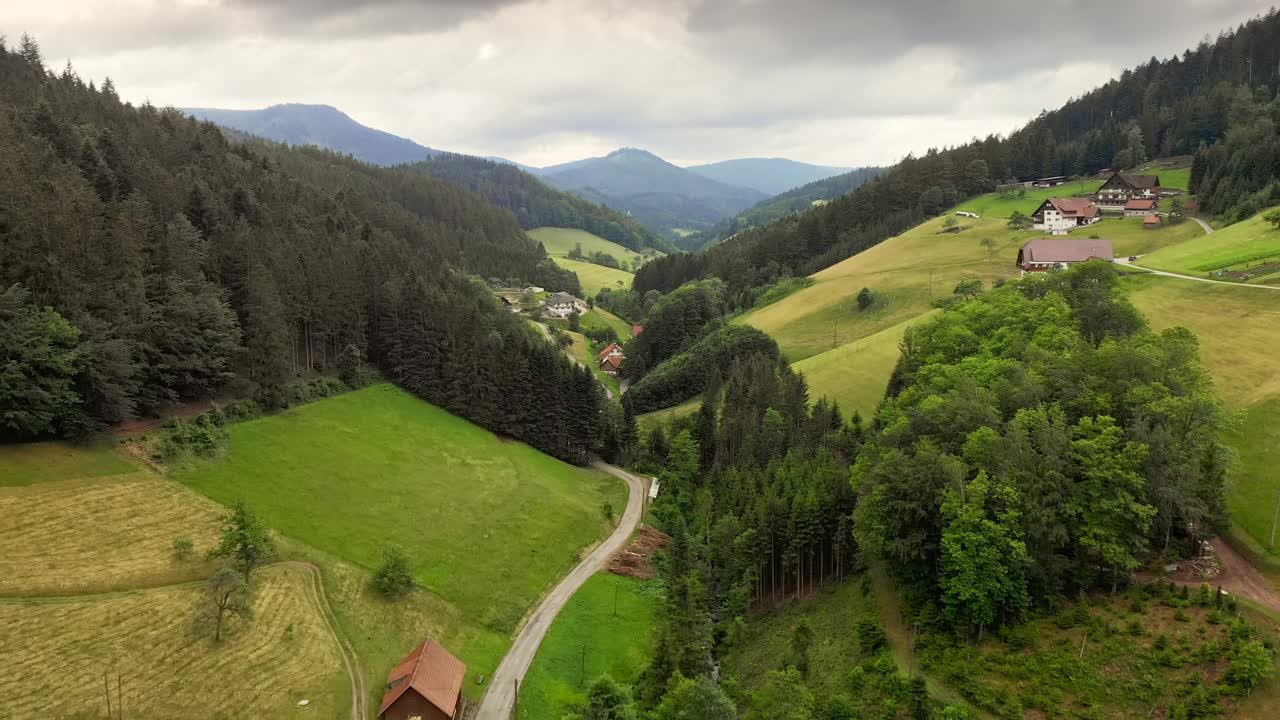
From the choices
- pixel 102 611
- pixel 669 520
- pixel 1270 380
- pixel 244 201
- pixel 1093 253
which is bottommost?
pixel 669 520

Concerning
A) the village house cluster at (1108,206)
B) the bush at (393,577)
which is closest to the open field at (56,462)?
the bush at (393,577)

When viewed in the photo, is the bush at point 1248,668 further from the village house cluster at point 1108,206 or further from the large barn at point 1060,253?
the village house cluster at point 1108,206

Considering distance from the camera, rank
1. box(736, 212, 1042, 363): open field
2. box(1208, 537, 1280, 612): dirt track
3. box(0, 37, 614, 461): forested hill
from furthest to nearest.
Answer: box(736, 212, 1042, 363): open field, box(0, 37, 614, 461): forested hill, box(1208, 537, 1280, 612): dirt track

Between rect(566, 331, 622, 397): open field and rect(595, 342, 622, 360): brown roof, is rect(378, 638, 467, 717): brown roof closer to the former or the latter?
rect(566, 331, 622, 397): open field

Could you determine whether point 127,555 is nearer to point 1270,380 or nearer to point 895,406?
point 895,406

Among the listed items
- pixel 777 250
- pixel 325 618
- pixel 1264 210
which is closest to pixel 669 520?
pixel 325 618

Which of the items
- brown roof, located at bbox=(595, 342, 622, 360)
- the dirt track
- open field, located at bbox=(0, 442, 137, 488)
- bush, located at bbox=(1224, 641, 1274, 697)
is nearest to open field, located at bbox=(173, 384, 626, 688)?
open field, located at bbox=(0, 442, 137, 488)
